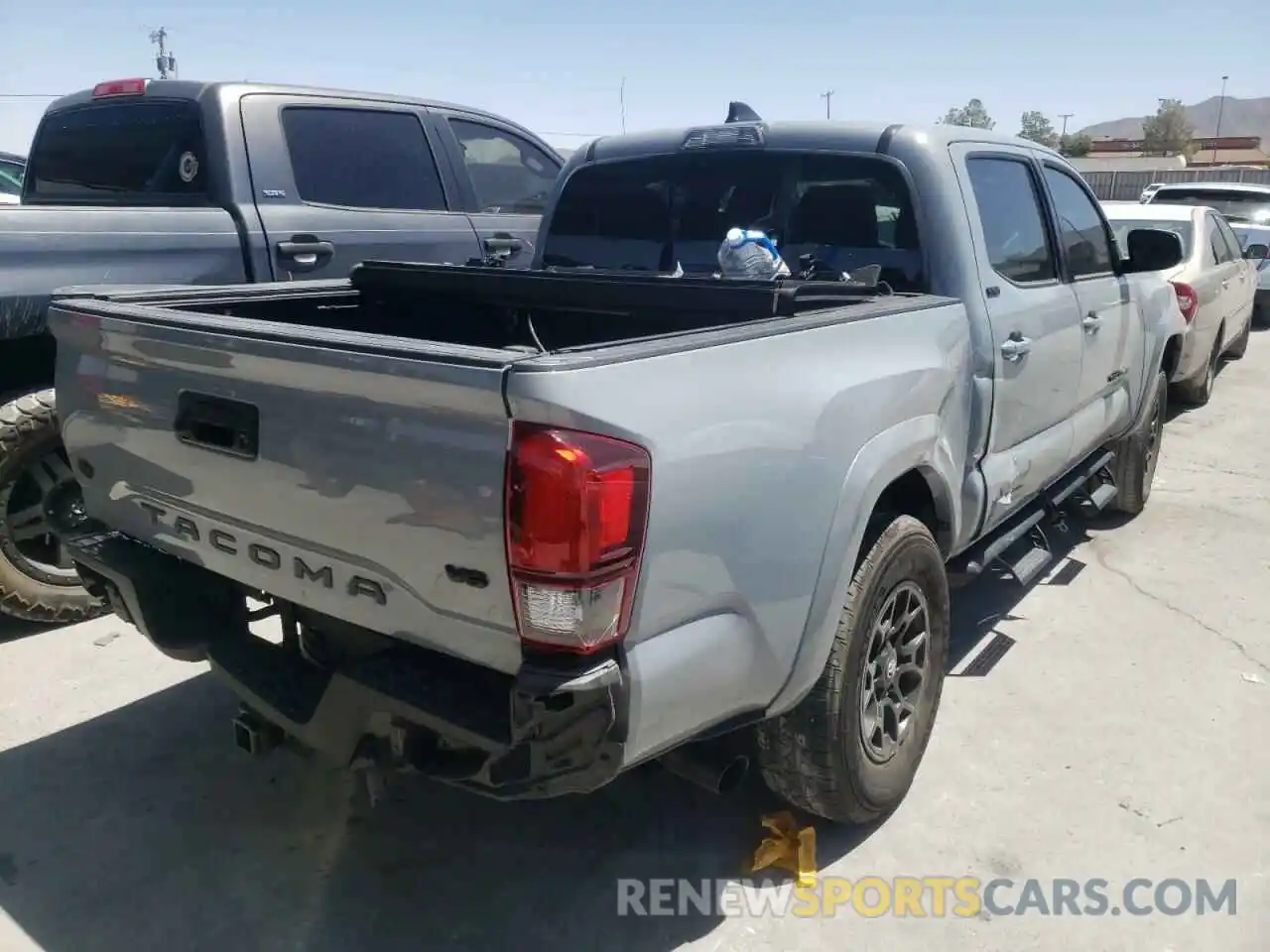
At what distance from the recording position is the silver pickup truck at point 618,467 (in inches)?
78.2

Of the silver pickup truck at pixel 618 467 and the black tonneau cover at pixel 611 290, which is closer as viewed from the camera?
the silver pickup truck at pixel 618 467

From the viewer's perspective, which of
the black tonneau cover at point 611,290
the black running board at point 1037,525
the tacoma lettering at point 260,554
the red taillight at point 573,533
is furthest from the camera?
the black running board at point 1037,525

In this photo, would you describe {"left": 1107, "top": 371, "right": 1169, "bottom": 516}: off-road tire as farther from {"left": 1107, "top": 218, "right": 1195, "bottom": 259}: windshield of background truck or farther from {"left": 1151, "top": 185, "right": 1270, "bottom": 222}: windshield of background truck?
{"left": 1151, "top": 185, "right": 1270, "bottom": 222}: windshield of background truck

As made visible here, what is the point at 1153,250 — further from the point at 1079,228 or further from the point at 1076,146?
the point at 1076,146

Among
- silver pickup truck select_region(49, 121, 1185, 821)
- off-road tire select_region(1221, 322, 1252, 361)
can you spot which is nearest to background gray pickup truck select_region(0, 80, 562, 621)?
silver pickup truck select_region(49, 121, 1185, 821)

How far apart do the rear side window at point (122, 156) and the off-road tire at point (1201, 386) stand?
747 centimetres

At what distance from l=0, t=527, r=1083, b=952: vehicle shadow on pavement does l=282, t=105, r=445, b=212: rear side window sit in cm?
268

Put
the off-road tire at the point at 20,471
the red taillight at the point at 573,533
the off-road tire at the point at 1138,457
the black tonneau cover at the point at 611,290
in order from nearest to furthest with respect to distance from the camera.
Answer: the red taillight at the point at 573,533 < the black tonneau cover at the point at 611,290 < the off-road tire at the point at 20,471 < the off-road tire at the point at 1138,457

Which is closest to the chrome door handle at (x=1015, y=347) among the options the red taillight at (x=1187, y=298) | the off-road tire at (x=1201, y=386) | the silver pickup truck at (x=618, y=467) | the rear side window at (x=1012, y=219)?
the silver pickup truck at (x=618, y=467)

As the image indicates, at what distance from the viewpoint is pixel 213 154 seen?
4.67 m

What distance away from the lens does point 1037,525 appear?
4.56 metres

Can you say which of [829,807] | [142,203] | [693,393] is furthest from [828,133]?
[142,203]

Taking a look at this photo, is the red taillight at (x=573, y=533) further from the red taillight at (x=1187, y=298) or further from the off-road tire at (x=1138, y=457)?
the red taillight at (x=1187, y=298)

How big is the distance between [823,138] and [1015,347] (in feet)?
3.14
